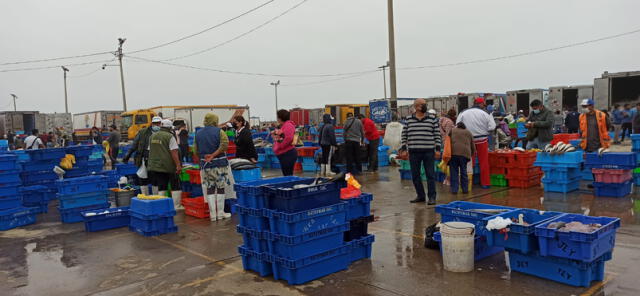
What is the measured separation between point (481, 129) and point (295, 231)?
20.8ft

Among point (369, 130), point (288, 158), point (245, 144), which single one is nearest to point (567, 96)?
point (369, 130)

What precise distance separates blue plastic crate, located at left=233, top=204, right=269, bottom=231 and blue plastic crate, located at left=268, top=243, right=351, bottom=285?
1.15 ft

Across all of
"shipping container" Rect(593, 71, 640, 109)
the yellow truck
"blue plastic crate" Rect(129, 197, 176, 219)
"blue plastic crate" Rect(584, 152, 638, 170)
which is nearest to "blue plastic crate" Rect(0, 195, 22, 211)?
"blue plastic crate" Rect(129, 197, 176, 219)

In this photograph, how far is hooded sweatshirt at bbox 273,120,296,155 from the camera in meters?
8.73

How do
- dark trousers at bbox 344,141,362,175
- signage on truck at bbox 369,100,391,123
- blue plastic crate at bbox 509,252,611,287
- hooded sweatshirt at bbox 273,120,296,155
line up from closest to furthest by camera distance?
blue plastic crate at bbox 509,252,611,287
hooded sweatshirt at bbox 273,120,296,155
dark trousers at bbox 344,141,362,175
signage on truck at bbox 369,100,391,123

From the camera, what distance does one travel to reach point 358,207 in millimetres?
5398

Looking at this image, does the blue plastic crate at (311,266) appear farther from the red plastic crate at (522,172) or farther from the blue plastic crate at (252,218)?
the red plastic crate at (522,172)

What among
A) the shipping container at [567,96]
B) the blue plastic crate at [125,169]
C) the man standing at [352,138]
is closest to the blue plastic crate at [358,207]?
the man standing at [352,138]

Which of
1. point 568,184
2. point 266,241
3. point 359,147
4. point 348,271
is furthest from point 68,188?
point 568,184

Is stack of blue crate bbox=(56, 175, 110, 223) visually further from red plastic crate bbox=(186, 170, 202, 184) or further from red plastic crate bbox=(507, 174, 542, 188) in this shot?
red plastic crate bbox=(507, 174, 542, 188)

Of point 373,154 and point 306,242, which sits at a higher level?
point 373,154

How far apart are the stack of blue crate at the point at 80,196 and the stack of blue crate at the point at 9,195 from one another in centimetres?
71

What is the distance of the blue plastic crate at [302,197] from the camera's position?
181 inches

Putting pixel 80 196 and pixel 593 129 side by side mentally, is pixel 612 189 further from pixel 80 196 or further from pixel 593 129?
pixel 80 196
